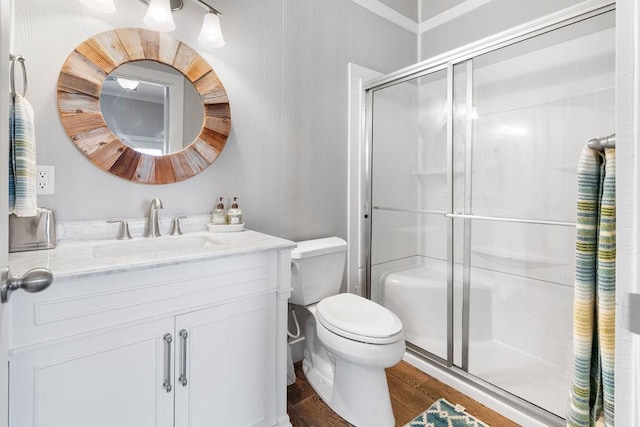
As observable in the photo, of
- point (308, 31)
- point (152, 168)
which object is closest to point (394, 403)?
point (152, 168)

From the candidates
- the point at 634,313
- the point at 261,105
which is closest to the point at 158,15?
the point at 261,105

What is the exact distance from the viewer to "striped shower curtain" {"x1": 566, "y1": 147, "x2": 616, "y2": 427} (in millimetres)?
657

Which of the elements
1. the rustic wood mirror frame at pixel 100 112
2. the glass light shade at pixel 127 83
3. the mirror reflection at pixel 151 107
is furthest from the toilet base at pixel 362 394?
the glass light shade at pixel 127 83

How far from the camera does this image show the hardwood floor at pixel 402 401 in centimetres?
152

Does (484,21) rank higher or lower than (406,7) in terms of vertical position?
lower

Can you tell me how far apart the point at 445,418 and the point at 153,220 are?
5.44ft

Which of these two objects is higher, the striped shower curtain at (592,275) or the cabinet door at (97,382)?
the striped shower curtain at (592,275)

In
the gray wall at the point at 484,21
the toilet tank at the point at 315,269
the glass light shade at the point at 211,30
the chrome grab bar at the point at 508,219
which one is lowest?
the toilet tank at the point at 315,269

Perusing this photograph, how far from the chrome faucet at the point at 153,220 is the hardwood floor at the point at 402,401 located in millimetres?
1086

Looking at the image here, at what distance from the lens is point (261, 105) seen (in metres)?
1.80

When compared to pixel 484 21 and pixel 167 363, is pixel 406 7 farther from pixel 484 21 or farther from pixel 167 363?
pixel 167 363

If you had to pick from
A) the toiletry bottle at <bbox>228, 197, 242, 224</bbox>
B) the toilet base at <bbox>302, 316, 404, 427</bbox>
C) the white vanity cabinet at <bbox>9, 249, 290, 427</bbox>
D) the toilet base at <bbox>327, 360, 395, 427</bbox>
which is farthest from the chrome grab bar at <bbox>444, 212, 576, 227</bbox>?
the toiletry bottle at <bbox>228, 197, 242, 224</bbox>

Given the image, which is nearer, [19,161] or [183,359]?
[19,161]

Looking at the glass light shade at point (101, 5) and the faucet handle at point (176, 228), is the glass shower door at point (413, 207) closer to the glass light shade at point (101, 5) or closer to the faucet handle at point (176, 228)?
the faucet handle at point (176, 228)
